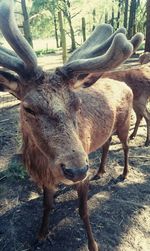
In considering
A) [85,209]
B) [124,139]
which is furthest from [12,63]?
[124,139]

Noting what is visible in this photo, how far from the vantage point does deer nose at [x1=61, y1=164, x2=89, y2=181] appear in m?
2.43

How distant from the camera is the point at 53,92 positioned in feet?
9.28

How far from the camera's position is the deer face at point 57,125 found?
2498 millimetres

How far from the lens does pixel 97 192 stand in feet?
16.1

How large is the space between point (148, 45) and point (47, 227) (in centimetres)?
937

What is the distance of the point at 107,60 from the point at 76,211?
7.85 feet

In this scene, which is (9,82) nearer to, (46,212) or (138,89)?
(46,212)

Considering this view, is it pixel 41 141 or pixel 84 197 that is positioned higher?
pixel 41 141

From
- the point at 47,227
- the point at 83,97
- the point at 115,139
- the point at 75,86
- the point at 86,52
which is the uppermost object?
the point at 86,52

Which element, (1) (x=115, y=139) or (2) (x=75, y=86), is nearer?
(2) (x=75, y=86)

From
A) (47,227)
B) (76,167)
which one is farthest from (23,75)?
(47,227)

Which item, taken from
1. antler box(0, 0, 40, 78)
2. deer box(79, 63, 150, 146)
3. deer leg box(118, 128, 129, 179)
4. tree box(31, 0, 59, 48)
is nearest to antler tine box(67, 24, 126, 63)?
antler box(0, 0, 40, 78)

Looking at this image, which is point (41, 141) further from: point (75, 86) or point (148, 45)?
point (148, 45)

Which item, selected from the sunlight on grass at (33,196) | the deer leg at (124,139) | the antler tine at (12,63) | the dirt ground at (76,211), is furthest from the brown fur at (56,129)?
the deer leg at (124,139)
